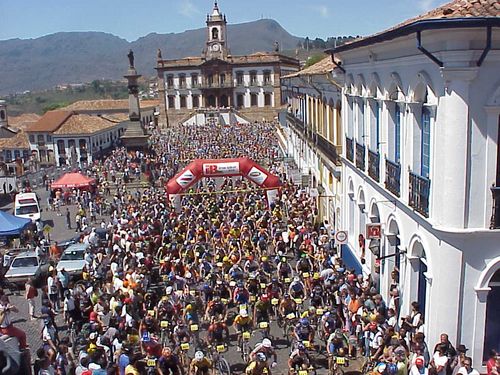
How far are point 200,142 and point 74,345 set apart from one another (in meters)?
40.7

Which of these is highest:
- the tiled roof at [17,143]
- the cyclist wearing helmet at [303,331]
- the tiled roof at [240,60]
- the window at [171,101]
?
the tiled roof at [240,60]

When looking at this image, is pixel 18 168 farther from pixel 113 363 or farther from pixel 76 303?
pixel 113 363

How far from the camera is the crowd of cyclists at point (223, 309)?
11.4 m

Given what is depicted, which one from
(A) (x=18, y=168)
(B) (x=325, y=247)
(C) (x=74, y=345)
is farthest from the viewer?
(A) (x=18, y=168)

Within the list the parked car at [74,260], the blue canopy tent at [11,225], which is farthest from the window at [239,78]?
the parked car at [74,260]

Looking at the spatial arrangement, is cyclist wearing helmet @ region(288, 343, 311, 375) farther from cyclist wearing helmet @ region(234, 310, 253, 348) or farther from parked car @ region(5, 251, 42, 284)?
parked car @ region(5, 251, 42, 284)

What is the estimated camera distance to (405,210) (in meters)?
12.8

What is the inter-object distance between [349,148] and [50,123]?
51.3 meters

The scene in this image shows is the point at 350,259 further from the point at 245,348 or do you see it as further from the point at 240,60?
the point at 240,60

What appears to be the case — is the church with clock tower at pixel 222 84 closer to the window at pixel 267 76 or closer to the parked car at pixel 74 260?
the window at pixel 267 76

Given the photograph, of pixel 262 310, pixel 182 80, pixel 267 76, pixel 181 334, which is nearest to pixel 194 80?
pixel 182 80

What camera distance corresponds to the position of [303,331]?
12.7 metres

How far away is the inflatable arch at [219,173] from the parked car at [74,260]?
14.0 feet

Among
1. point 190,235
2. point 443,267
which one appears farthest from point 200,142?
point 443,267
